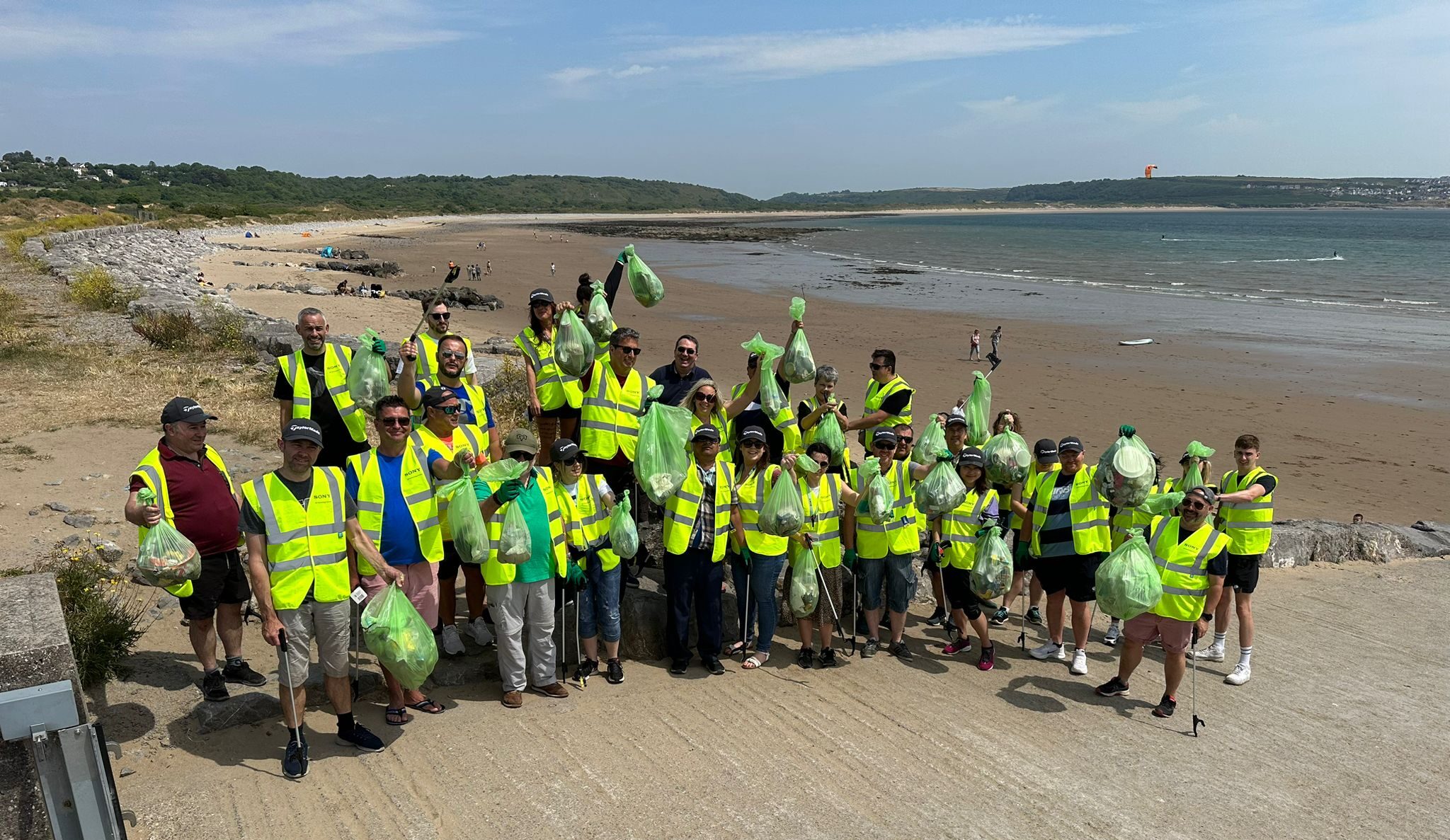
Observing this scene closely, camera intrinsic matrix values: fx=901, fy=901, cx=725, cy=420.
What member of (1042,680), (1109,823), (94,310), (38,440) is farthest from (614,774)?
(94,310)

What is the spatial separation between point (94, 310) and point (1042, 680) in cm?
2196

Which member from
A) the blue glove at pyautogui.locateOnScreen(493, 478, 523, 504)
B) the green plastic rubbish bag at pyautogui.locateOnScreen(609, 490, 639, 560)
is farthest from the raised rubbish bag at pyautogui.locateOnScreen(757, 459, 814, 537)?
the blue glove at pyautogui.locateOnScreen(493, 478, 523, 504)

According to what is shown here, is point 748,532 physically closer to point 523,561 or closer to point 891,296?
point 523,561

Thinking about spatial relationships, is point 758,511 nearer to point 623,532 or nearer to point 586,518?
point 623,532

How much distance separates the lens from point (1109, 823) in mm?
4730

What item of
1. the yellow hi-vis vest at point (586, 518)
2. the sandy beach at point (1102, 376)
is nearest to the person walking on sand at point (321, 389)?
the yellow hi-vis vest at point (586, 518)

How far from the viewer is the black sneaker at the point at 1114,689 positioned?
6164 mm

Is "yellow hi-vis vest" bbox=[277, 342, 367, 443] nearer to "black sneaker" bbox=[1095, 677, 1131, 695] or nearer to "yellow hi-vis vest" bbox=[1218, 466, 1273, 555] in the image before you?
"black sneaker" bbox=[1095, 677, 1131, 695]

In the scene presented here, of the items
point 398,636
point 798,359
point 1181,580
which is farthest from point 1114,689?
point 398,636

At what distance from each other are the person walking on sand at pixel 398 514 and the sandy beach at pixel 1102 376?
1063cm

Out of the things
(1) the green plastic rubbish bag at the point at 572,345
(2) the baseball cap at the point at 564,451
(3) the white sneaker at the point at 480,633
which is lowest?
(3) the white sneaker at the point at 480,633

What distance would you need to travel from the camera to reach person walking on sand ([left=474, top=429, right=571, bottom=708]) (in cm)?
546

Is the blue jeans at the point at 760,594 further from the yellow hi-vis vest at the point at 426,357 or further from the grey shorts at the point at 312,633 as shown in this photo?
the grey shorts at the point at 312,633

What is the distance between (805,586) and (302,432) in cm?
335
